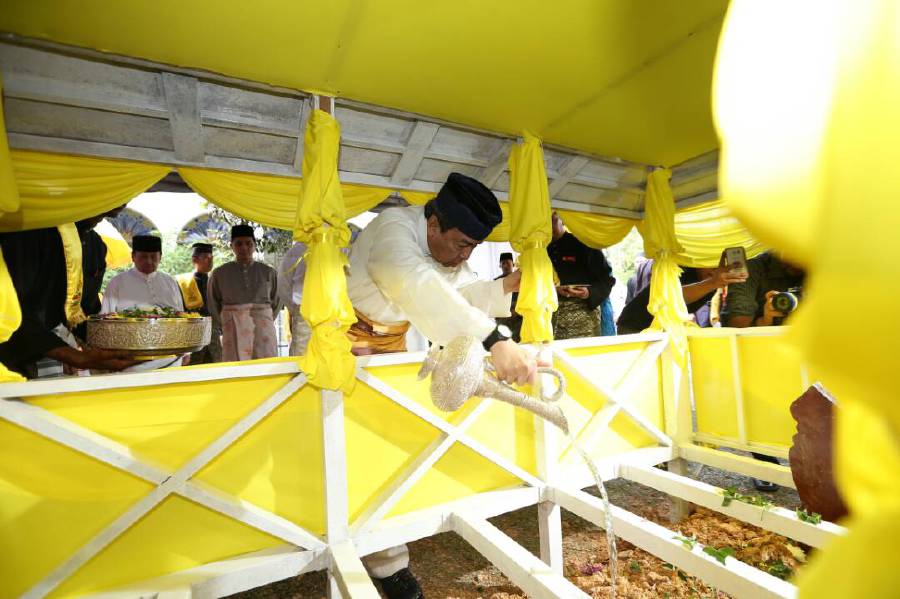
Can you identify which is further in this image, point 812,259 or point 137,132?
point 137,132

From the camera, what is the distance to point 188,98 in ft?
9.55

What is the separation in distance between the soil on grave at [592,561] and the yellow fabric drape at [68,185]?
9.79 ft

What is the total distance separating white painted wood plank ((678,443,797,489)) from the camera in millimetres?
2695

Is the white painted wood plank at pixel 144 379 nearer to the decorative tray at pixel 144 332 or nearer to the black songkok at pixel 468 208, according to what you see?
the decorative tray at pixel 144 332

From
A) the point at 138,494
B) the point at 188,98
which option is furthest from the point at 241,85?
the point at 138,494

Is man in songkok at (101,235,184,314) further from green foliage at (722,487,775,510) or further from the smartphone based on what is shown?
the smartphone

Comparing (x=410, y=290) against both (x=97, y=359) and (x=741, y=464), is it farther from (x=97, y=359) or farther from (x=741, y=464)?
(x=741, y=464)

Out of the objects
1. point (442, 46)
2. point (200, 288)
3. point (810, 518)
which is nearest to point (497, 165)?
point (442, 46)

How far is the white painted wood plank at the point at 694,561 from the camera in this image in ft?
5.21

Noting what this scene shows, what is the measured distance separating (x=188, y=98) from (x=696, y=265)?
600 centimetres

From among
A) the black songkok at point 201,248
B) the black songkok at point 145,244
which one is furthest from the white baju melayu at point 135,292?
Answer: the black songkok at point 201,248

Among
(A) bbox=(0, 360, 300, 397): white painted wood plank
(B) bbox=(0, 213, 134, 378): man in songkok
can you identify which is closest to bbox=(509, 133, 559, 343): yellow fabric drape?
(A) bbox=(0, 360, 300, 397): white painted wood plank

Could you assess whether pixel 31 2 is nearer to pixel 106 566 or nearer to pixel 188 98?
pixel 188 98

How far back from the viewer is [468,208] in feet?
7.77
